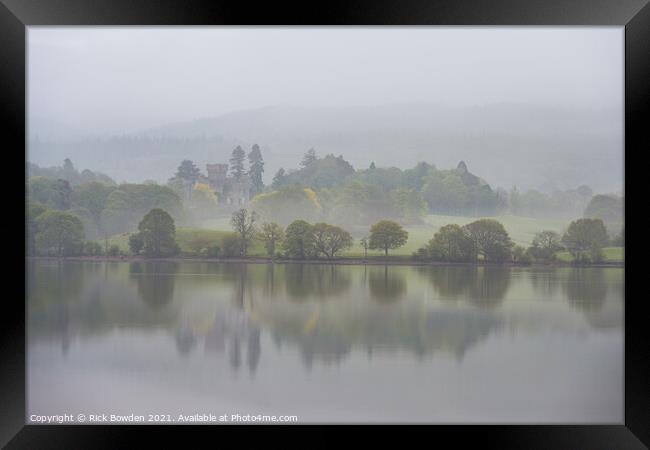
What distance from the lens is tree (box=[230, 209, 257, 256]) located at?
4.46 m

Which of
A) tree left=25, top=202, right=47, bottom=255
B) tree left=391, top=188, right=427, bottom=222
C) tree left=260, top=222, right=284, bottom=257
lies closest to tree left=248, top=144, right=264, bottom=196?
tree left=260, top=222, right=284, bottom=257

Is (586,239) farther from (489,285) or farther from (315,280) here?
(315,280)

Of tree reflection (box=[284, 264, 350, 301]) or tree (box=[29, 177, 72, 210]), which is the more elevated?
tree (box=[29, 177, 72, 210])

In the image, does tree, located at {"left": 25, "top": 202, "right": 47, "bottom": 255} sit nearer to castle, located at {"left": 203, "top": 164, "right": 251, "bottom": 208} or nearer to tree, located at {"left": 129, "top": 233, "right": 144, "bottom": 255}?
tree, located at {"left": 129, "top": 233, "right": 144, "bottom": 255}

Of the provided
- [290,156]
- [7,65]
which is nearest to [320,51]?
[290,156]

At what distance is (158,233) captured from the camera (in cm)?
448

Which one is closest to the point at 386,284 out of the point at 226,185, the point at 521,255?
the point at 521,255

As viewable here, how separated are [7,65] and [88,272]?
1.89 m

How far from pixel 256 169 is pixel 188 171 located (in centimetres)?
51

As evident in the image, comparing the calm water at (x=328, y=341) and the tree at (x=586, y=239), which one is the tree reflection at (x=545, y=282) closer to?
the calm water at (x=328, y=341)

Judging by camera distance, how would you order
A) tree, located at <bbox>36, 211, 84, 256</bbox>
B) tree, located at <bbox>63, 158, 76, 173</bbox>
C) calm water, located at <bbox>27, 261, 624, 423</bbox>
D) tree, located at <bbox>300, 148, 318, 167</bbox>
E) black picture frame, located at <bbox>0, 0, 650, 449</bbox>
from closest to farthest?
black picture frame, located at <bbox>0, 0, 650, 449</bbox> → calm water, located at <bbox>27, 261, 624, 423</bbox> → tree, located at <bbox>36, 211, 84, 256</bbox> → tree, located at <bbox>63, 158, 76, 173</bbox> → tree, located at <bbox>300, 148, 318, 167</bbox>

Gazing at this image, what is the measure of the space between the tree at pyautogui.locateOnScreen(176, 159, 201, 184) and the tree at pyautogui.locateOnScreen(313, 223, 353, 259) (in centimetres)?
97

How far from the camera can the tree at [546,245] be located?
446 cm

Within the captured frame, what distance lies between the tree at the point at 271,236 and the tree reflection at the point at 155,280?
A: 695 mm
